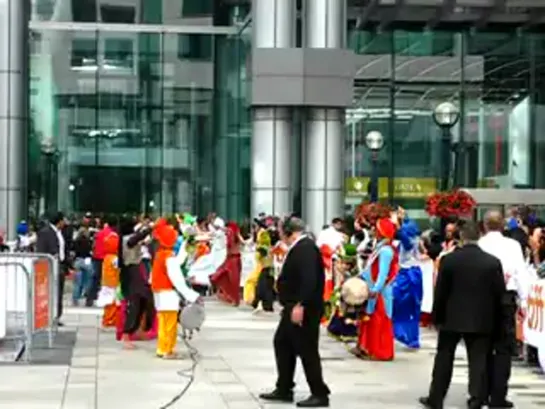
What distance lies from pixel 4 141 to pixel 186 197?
338 inches

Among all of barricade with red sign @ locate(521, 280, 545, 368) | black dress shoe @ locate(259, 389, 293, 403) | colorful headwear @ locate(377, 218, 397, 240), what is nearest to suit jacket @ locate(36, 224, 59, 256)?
colorful headwear @ locate(377, 218, 397, 240)

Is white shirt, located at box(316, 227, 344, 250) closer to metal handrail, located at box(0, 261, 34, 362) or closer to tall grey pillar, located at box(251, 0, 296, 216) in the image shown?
metal handrail, located at box(0, 261, 34, 362)

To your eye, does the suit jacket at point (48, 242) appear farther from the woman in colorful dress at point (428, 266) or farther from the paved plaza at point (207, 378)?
the woman in colorful dress at point (428, 266)

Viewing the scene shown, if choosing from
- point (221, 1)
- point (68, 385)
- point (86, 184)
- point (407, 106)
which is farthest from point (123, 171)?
point (68, 385)

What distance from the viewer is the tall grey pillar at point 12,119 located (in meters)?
32.6

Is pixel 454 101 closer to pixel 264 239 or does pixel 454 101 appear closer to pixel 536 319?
pixel 264 239

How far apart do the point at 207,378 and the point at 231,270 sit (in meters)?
11.5

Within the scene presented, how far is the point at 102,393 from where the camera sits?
41.6ft

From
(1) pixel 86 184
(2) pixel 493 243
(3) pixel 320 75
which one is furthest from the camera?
(1) pixel 86 184

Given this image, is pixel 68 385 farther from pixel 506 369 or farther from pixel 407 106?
pixel 407 106

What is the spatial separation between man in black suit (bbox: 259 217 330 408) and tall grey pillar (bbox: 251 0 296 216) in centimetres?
1972

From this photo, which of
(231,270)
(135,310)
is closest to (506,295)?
(135,310)

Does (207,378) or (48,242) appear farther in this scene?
(48,242)

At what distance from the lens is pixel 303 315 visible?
38.3 ft
